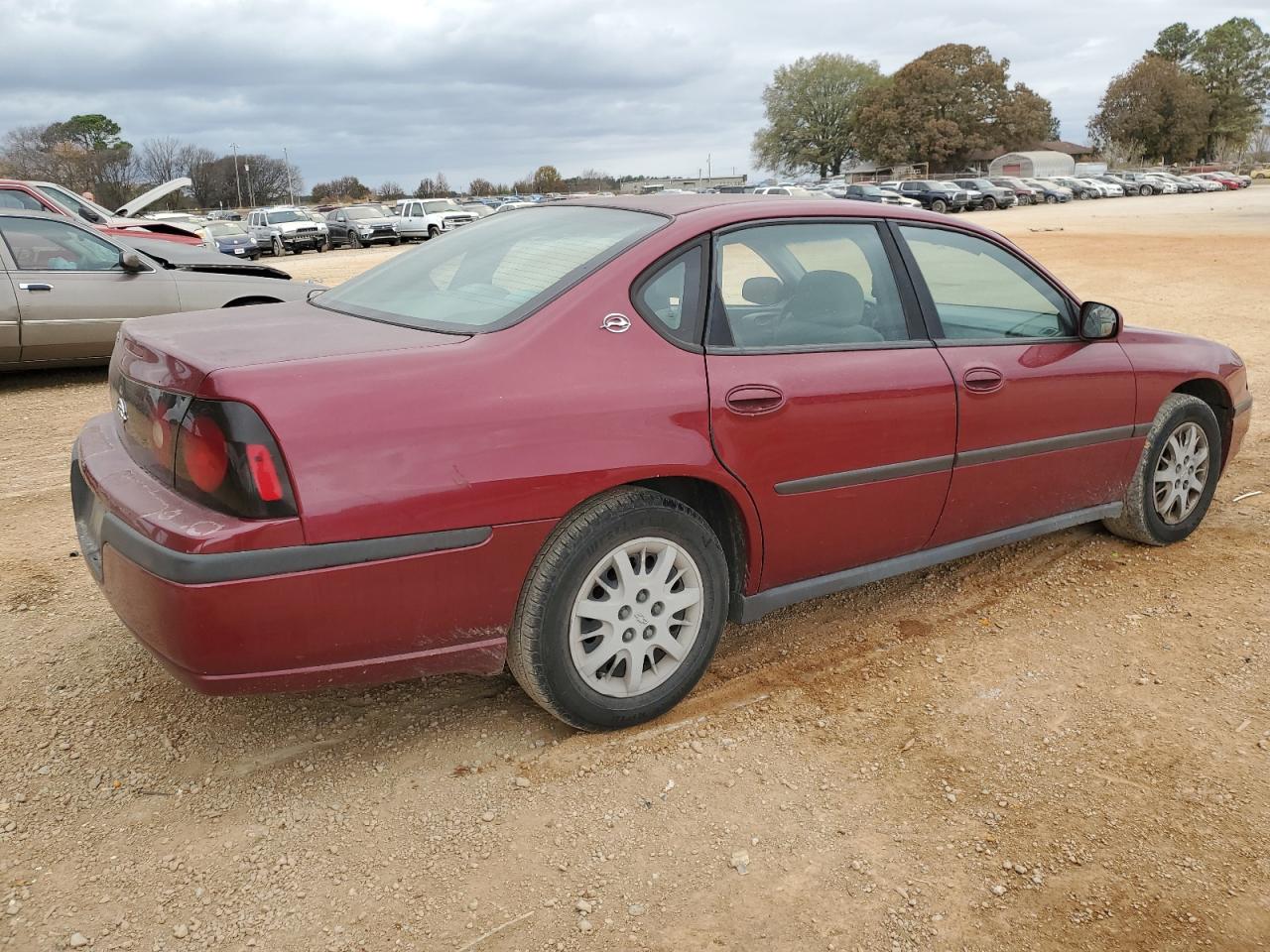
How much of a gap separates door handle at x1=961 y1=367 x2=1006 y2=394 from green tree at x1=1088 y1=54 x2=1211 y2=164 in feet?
349

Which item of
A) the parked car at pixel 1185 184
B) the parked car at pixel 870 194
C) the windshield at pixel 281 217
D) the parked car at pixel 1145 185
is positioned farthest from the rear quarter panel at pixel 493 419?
the parked car at pixel 1185 184

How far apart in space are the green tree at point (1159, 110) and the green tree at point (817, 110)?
22.3 m

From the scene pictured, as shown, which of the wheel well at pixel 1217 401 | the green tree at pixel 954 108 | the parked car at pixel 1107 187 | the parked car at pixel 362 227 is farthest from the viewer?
the green tree at pixel 954 108

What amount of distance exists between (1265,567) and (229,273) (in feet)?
26.7

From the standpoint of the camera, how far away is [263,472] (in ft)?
8.12

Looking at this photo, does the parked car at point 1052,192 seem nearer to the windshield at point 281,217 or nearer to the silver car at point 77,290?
the windshield at point 281,217

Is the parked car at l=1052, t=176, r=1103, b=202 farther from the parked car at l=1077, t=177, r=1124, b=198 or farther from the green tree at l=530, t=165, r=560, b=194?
the green tree at l=530, t=165, r=560, b=194

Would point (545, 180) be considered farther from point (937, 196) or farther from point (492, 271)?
point (492, 271)

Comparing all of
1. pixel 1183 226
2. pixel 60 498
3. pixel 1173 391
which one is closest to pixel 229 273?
pixel 60 498

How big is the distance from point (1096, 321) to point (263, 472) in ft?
10.3

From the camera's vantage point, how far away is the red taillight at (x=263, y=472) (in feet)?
8.11

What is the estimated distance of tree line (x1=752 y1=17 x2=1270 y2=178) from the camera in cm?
8919

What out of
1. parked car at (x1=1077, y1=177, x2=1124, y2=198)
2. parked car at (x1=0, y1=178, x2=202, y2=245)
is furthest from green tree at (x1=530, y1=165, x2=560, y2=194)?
parked car at (x1=0, y1=178, x2=202, y2=245)

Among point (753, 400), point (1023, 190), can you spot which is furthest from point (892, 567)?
point (1023, 190)
